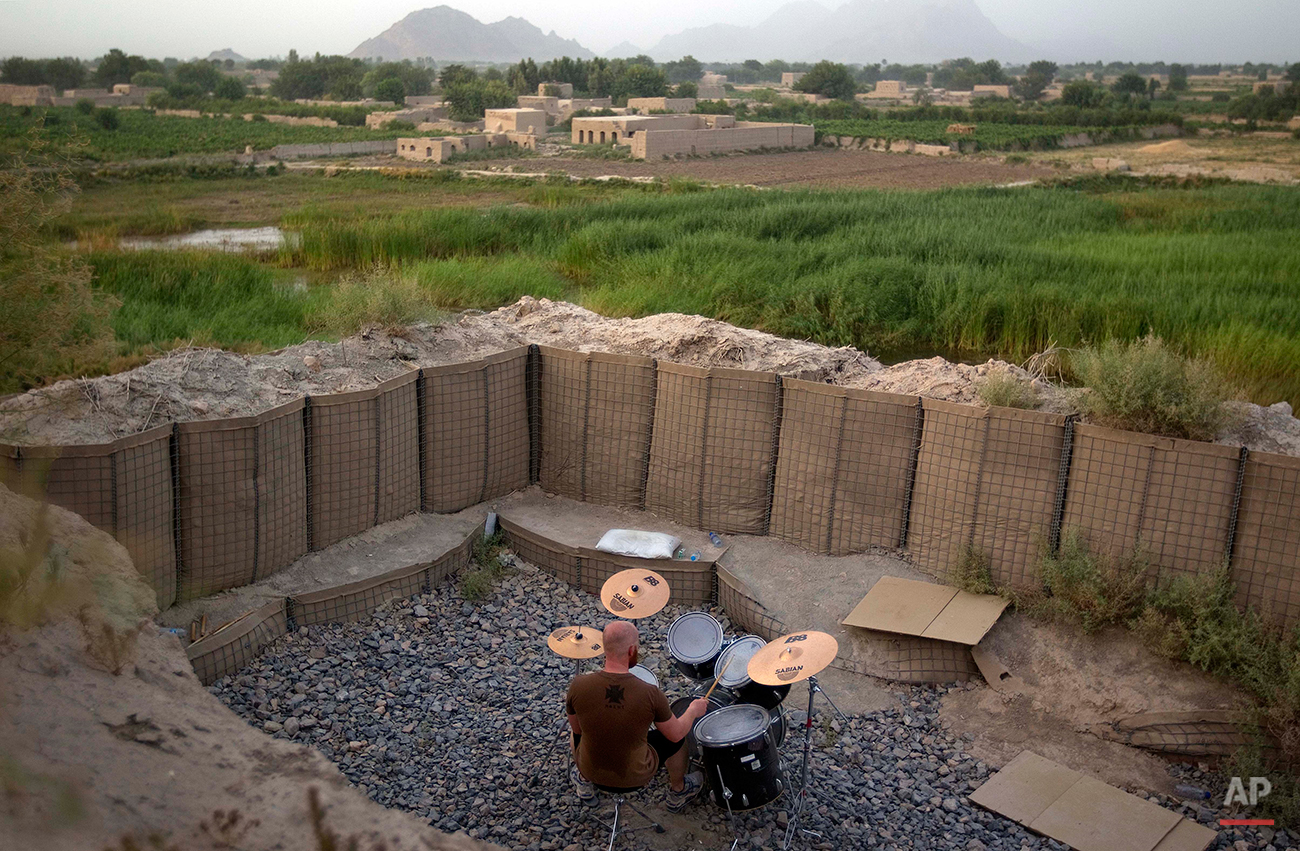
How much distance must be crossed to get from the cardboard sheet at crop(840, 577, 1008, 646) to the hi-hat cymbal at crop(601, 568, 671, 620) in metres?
1.92

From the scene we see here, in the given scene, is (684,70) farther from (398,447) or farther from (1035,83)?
(398,447)

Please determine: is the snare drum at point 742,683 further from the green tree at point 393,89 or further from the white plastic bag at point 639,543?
the green tree at point 393,89

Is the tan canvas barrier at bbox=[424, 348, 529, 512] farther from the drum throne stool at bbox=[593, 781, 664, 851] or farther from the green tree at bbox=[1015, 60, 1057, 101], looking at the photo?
the green tree at bbox=[1015, 60, 1057, 101]

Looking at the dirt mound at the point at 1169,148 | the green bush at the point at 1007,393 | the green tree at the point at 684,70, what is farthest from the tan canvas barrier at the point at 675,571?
the green tree at the point at 684,70

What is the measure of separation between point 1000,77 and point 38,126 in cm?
16637

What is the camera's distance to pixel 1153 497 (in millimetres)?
5992

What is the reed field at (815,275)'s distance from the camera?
10.9m

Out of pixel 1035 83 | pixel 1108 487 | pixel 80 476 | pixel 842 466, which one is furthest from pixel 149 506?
pixel 1035 83

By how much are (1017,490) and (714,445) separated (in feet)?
7.13

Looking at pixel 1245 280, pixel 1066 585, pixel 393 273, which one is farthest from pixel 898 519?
pixel 1245 280

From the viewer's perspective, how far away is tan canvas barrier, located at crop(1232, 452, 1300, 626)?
5.62m

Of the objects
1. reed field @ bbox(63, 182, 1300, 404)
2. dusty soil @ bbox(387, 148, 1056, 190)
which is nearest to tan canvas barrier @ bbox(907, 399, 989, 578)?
reed field @ bbox(63, 182, 1300, 404)

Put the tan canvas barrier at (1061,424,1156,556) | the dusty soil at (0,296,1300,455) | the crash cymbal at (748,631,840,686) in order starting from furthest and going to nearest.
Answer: the tan canvas barrier at (1061,424,1156,556)
the dusty soil at (0,296,1300,455)
the crash cymbal at (748,631,840,686)

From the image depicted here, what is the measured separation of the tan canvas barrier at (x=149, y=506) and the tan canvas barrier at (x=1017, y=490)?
5064mm
